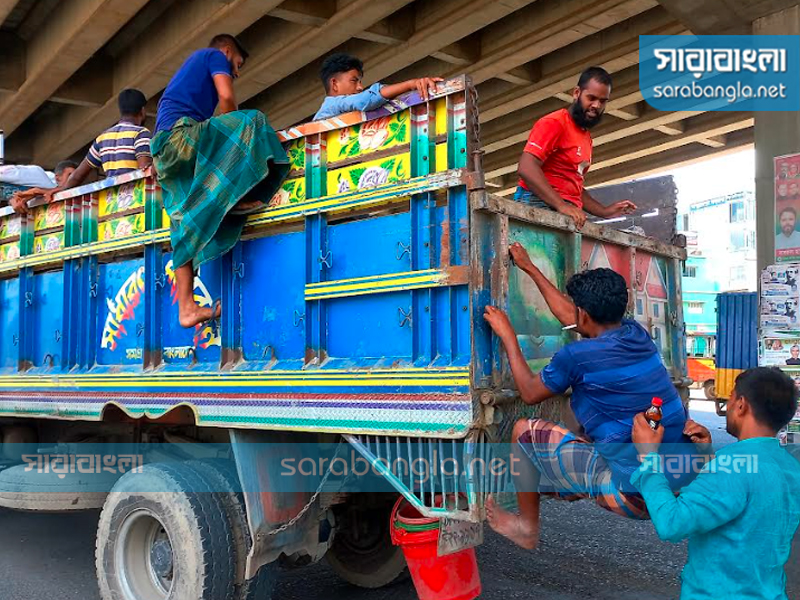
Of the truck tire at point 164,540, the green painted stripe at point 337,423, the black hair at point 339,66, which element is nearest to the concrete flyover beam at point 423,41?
the black hair at point 339,66

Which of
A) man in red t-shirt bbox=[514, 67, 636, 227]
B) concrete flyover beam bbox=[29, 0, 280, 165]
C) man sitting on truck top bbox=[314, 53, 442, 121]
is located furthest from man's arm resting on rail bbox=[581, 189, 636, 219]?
concrete flyover beam bbox=[29, 0, 280, 165]

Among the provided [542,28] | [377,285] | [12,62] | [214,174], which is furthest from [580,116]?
[12,62]

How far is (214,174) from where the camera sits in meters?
3.54

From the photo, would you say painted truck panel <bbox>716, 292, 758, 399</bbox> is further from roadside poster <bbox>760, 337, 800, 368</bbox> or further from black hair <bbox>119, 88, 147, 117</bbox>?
black hair <bbox>119, 88, 147, 117</bbox>

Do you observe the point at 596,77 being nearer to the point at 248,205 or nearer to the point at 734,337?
the point at 248,205

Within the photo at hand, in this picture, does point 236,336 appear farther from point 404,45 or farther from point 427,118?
point 404,45

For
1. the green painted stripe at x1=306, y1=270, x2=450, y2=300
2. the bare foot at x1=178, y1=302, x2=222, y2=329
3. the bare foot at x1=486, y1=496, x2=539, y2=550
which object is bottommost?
the bare foot at x1=486, y1=496, x2=539, y2=550

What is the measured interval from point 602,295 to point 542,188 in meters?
0.95

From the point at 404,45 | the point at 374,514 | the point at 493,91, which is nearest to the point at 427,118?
the point at 374,514

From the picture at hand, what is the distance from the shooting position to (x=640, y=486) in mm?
2443

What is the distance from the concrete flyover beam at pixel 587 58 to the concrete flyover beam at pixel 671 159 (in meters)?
3.06

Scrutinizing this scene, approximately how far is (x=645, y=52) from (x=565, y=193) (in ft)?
20.7

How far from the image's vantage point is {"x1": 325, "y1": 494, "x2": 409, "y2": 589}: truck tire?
4289mm

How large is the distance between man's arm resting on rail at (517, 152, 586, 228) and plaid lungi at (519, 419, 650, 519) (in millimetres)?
1112
